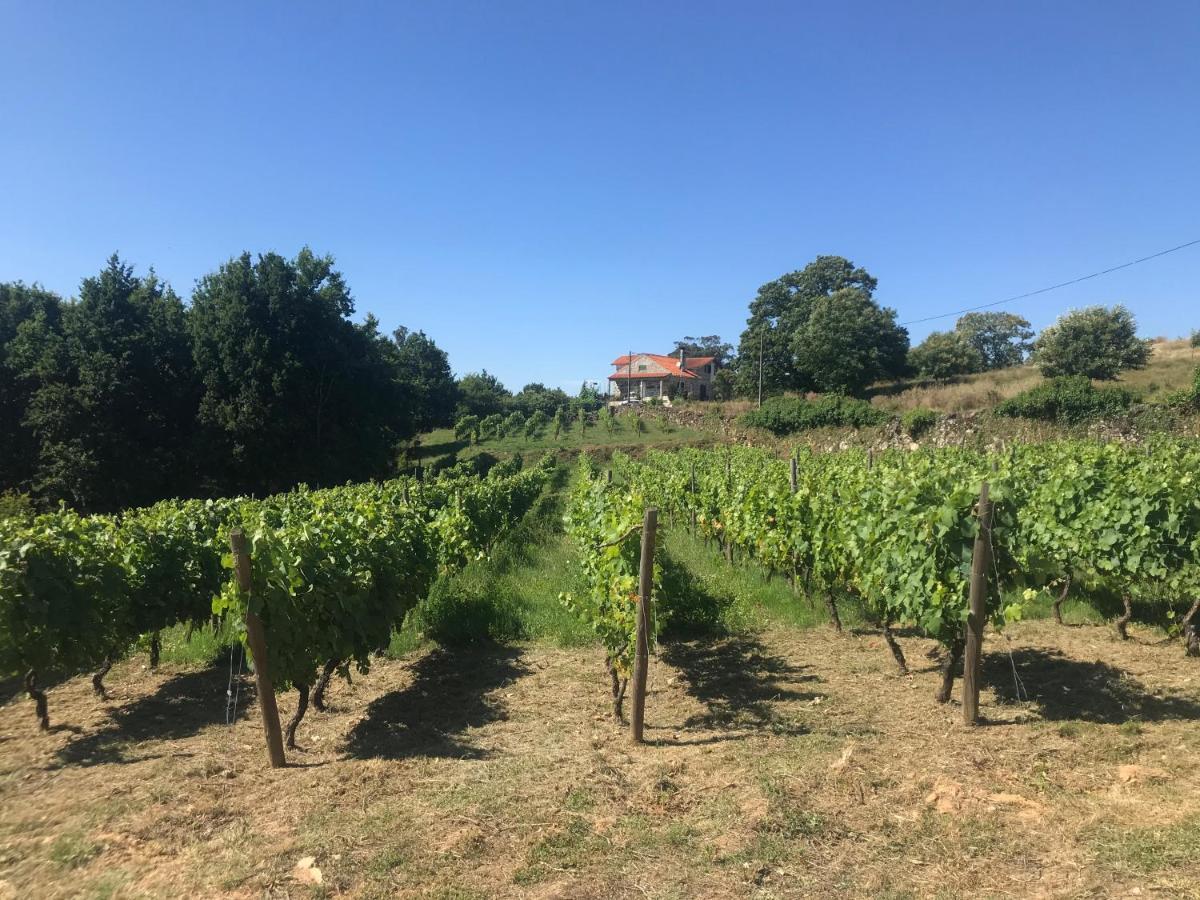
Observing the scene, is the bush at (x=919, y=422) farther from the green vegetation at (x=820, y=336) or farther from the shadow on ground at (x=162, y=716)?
the shadow on ground at (x=162, y=716)

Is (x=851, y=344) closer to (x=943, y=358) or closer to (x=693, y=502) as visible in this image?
(x=943, y=358)

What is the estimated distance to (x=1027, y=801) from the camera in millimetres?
3877

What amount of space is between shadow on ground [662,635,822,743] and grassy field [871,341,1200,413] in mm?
28978

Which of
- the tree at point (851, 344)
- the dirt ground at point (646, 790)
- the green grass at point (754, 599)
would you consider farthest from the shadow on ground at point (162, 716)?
the tree at point (851, 344)

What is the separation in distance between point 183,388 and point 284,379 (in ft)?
12.4

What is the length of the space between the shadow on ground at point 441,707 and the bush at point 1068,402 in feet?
93.4

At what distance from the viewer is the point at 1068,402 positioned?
91.7 feet

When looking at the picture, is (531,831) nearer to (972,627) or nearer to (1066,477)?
(972,627)

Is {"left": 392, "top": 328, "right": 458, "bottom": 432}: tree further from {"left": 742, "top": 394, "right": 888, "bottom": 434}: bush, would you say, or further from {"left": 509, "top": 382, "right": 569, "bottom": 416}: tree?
{"left": 742, "top": 394, "right": 888, "bottom": 434}: bush

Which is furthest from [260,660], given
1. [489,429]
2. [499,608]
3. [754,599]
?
[489,429]

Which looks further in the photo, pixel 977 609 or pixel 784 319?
pixel 784 319

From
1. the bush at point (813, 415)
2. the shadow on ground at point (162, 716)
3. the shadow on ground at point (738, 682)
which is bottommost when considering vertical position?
the shadow on ground at point (738, 682)

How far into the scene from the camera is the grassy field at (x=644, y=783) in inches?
133

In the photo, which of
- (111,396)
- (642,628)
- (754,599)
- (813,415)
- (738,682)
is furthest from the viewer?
(813,415)
